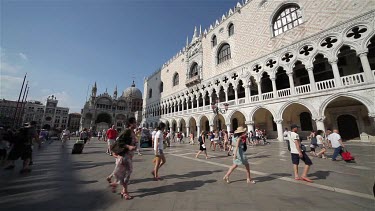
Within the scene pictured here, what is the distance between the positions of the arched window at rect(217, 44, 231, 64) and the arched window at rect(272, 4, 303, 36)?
21.4 feet

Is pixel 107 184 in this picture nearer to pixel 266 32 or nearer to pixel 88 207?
pixel 88 207

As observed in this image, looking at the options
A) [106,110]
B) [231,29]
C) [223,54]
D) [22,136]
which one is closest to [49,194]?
[22,136]

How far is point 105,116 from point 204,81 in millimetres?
42592

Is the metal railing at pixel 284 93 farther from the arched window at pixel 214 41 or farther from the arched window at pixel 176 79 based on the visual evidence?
the arched window at pixel 176 79

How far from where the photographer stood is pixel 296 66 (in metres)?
17.3

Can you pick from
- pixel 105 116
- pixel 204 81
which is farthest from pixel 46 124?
pixel 204 81

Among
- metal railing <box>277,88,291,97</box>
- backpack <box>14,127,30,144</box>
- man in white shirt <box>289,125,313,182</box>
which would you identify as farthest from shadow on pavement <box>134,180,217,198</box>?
metal railing <box>277,88,291,97</box>

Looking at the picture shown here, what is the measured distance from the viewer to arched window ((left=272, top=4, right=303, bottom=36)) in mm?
16692

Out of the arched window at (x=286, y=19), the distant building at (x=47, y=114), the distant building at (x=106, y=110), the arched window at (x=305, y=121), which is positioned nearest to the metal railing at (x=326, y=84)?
the arched window at (x=305, y=121)

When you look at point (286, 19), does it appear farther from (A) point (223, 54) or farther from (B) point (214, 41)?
(B) point (214, 41)

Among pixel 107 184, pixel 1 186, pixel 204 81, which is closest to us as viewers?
pixel 1 186

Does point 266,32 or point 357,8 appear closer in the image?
point 357,8

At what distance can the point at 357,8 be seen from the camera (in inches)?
499

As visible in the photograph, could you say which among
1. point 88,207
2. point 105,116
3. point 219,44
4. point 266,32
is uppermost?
point 219,44
